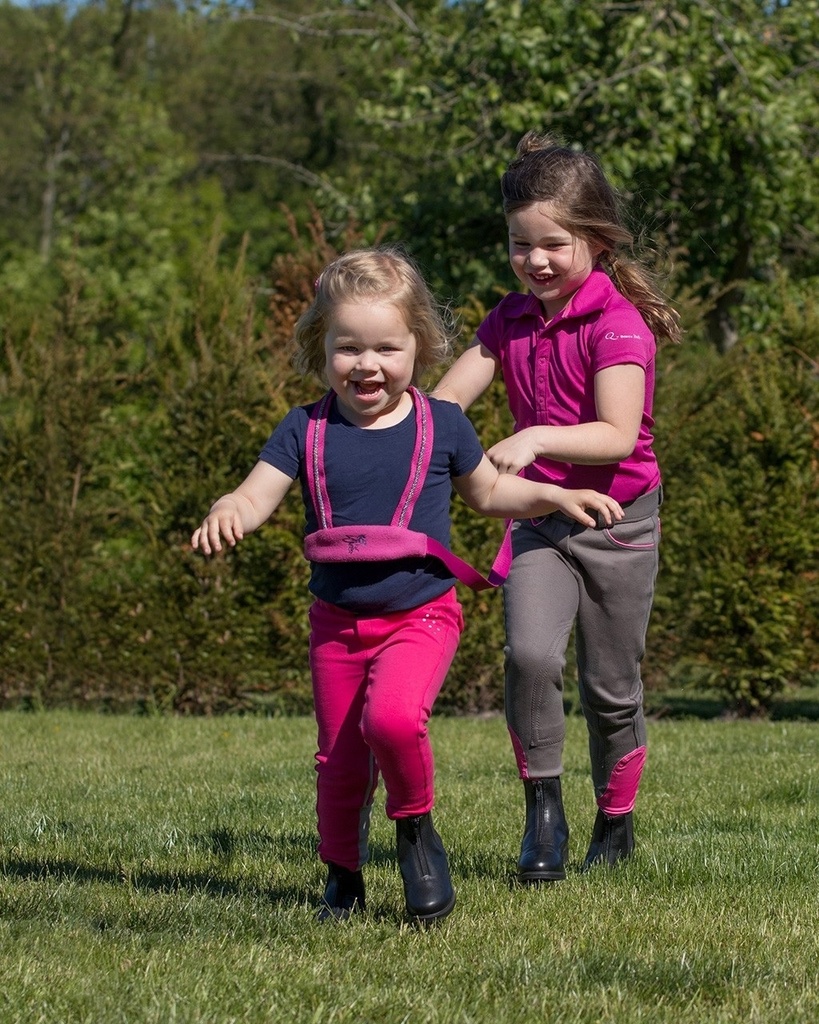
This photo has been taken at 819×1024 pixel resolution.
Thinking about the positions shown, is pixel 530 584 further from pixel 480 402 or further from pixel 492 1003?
pixel 480 402

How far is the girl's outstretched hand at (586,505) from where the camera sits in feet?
11.7

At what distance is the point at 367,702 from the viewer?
3.57m

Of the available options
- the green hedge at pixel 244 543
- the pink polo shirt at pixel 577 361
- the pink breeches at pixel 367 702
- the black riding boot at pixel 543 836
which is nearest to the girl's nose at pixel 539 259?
the pink polo shirt at pixel 577 361

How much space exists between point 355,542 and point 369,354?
1.55 feet

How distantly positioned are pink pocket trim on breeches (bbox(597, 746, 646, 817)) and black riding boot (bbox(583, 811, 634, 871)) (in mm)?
28

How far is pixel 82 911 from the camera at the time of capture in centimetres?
375

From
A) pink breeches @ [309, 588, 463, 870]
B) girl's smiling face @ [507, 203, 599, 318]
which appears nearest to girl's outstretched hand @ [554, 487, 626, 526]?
pink breeches @ [309, 588, 463, 870]

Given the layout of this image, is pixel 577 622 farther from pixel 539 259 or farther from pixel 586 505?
pixel 539 259

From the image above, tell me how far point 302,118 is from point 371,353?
119ft

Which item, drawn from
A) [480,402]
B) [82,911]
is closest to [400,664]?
[82,911]

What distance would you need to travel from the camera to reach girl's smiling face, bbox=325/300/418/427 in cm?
363

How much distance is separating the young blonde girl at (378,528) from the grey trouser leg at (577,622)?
0.48 m

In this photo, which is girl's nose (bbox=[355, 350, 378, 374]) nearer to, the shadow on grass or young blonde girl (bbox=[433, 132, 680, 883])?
young blonde girl (bbox=[433, 132, 680, 883])

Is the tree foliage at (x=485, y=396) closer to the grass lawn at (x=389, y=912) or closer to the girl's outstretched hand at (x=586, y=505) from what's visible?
the girl's outstretched hand at (x=586, y=505)
